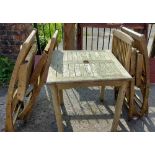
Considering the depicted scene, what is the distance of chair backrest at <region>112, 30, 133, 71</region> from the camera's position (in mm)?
2752

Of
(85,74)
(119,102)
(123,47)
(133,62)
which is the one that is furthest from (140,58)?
(85,74)

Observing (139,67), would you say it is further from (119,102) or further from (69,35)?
(69,35)

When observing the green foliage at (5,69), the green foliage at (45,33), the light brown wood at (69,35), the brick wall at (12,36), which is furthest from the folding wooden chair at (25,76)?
the green foliage at (45,33)

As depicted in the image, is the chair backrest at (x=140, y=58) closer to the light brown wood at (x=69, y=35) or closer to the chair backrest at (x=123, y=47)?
the chair backrest at (x=123, y=47)

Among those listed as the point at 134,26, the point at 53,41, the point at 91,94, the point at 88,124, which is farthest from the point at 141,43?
the point at 134,26

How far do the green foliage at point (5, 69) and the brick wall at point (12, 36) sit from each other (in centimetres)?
16

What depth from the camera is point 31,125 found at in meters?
3.07

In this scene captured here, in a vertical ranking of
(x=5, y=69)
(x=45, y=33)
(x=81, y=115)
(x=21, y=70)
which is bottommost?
(x=81, y=115)

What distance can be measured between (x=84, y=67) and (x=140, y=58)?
2.11ft

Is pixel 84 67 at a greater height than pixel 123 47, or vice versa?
pixel 123 47

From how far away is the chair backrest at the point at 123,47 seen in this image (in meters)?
2.75

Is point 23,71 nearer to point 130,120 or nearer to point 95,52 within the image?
point 95,52

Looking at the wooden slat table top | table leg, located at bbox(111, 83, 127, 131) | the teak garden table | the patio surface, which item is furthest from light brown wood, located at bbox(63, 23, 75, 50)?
table leg, located at bbox(111, 83, 127, 131)

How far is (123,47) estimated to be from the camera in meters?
2.97
